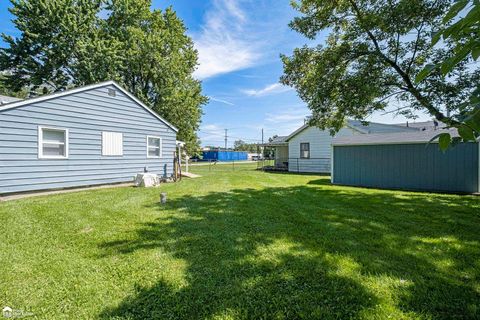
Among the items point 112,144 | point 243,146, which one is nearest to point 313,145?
point 112,144

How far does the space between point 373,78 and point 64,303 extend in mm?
9891

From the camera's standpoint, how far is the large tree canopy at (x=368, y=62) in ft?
25.3

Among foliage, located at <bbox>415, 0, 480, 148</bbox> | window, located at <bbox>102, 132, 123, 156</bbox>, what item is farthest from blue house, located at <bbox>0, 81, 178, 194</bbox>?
foliage, located at <bbox>415, 0, 480, 148</bbox>

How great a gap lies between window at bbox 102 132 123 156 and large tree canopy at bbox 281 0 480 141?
7.28m

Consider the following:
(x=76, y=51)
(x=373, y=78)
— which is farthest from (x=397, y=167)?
(x=76, y=51)

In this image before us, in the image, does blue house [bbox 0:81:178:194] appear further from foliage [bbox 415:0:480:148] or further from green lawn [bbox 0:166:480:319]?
foliage [bbox 415:0:480:148]

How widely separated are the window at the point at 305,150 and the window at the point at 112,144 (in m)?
13.5

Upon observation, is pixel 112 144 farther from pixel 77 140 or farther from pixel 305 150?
pixel 305 150

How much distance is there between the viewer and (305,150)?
64.0 ft

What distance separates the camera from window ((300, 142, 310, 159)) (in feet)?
63.4

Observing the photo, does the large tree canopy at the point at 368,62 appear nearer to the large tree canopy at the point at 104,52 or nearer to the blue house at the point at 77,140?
the blue house at the point at 77,140

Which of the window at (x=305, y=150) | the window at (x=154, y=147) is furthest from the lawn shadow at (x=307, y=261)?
the window at (x=305, y=150)

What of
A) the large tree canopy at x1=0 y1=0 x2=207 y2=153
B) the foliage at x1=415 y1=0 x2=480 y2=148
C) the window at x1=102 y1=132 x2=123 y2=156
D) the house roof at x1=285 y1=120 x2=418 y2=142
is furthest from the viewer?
the house roof at x1=285 y1=120 x2=418 y2=142

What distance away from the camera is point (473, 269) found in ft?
9.73
